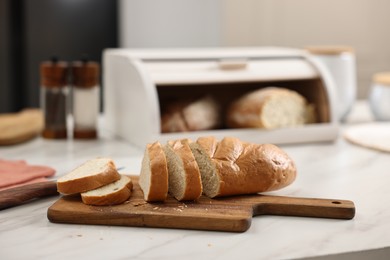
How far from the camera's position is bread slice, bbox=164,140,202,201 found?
1.15m

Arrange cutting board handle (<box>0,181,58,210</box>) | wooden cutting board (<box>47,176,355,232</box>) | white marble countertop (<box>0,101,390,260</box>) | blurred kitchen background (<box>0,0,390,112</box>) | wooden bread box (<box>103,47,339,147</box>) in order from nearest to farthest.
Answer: white marble countertop (<box>0,101,390,260</box>), wooden cutting board (<box>47,176,355,232</box>), cutting board handle (<box>0,181,58,210</box>), wooden bread box (<box>103,47,339,147</box>), blurred kitchen background (<box>0,0,390,112</box>)

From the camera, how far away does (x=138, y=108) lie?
179 centimetres

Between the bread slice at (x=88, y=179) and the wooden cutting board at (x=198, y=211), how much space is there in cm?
2

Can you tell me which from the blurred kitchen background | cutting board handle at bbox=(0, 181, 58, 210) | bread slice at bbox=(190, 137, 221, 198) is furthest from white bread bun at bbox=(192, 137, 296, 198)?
the blurred kitchen background

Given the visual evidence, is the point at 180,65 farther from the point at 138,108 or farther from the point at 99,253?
the point at 99,253

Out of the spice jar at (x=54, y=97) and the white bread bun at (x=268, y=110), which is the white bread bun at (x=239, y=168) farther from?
the spice jar at (x=54, y=97)

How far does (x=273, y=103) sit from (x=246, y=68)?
14cm

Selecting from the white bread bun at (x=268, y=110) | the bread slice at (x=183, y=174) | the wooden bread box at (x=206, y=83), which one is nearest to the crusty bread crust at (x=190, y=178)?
the bread slice at (x=183, y=174)

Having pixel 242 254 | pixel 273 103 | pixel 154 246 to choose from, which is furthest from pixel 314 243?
pixel 273 103

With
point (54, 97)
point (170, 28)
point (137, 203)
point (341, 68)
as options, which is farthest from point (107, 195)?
point (170, 28)

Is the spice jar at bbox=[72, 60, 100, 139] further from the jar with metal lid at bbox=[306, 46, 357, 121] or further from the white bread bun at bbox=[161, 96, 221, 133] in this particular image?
the jar with metal lid at bbox=[306, 46, 357, 121]

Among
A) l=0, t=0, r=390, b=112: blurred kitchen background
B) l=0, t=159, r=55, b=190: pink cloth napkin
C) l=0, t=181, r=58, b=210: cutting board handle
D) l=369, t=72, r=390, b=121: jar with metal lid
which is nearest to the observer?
l=0, t=181, r=58, b=210: cutting board handle

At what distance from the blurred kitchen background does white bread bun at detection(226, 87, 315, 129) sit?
1.06 meters

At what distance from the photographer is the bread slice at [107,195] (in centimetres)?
114
